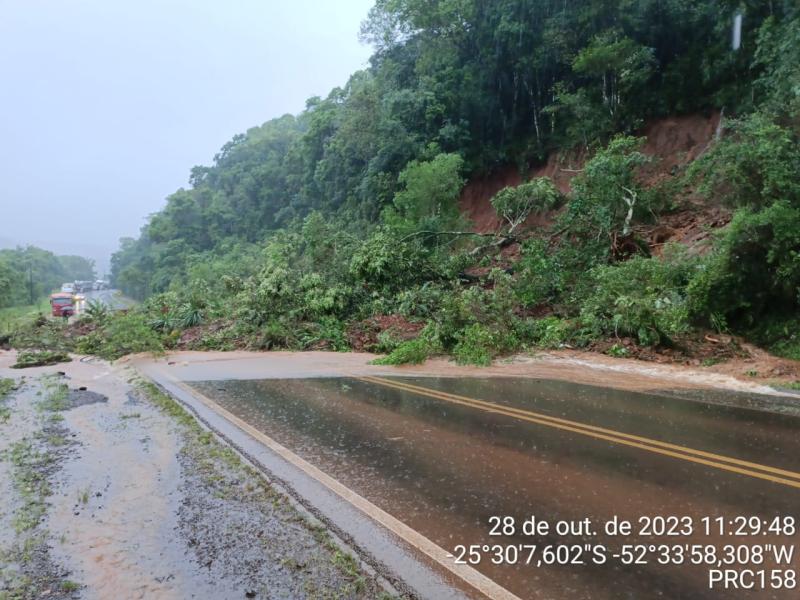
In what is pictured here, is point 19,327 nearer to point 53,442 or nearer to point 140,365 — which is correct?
point 140,365

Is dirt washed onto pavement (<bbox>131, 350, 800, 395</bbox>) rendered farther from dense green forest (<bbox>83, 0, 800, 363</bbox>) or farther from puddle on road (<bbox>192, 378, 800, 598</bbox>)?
puddle on road (<bbox>192, 378, 800, 598</bbox>)

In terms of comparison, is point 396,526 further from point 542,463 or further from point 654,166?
point 654,166

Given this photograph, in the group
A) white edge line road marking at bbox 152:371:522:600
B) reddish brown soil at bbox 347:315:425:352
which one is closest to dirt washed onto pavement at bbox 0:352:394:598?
white edge line road marking at bbox 152:371:522:600

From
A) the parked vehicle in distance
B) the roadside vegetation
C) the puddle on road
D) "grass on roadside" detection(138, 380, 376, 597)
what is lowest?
the roadside vegetation

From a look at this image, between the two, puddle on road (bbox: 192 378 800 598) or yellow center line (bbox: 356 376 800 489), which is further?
yellow center line (bbox: 356 376 800 489)

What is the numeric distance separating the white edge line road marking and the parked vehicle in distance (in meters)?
40.0

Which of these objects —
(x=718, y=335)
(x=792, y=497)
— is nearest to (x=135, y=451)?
(x=792, y=497)

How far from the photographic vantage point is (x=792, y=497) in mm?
4422

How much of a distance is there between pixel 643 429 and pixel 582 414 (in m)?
1.00

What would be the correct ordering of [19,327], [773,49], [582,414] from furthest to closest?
1. [19,327]
2. [773,49]
3. [582,414]

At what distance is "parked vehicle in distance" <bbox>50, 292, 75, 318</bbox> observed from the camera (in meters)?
40.2

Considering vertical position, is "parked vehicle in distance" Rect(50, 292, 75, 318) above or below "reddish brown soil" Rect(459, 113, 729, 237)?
below

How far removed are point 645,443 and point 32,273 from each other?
3909 inches

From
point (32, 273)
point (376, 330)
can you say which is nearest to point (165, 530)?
point (376, 330)
